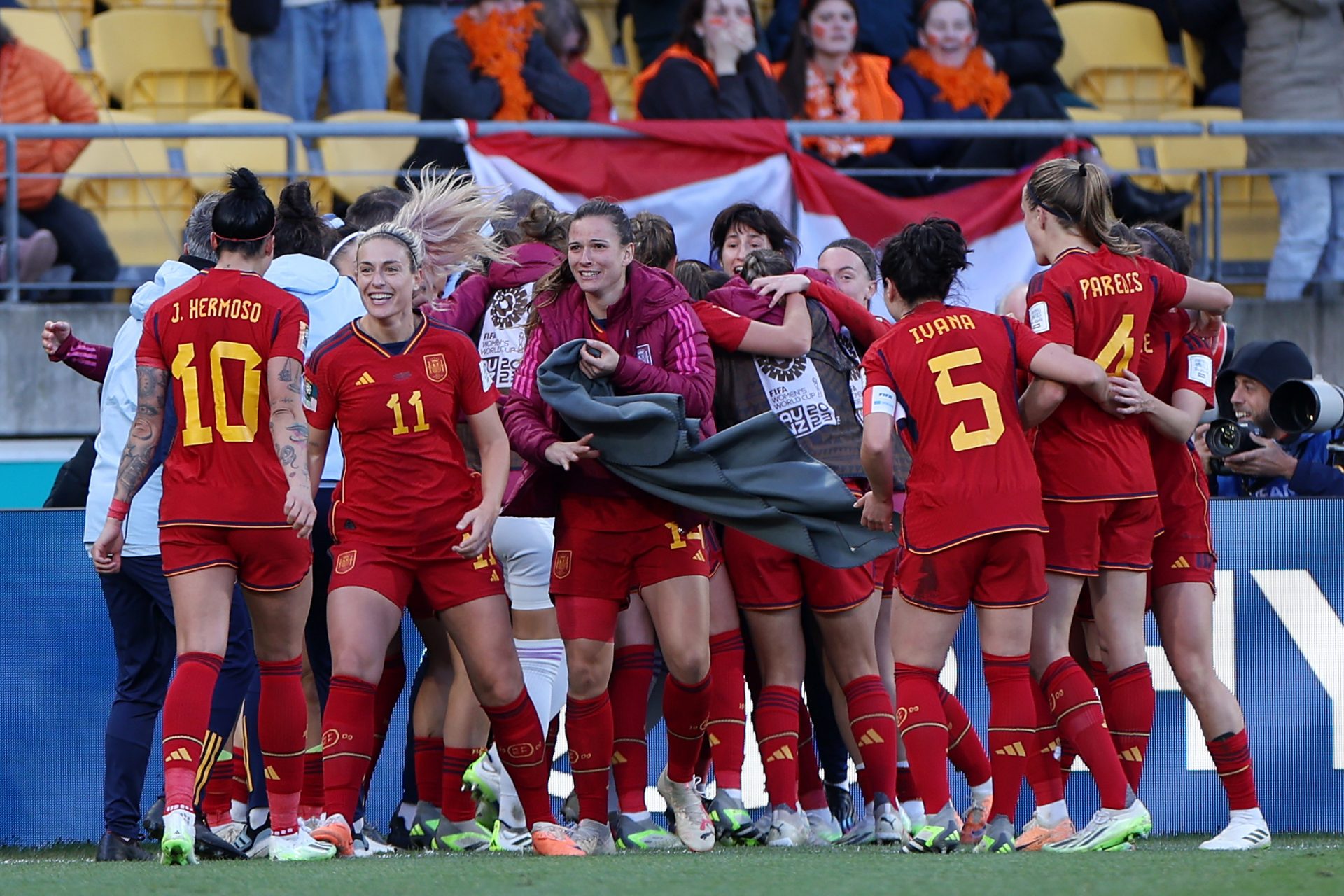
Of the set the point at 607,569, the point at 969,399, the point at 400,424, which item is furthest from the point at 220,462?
the point at 969,399

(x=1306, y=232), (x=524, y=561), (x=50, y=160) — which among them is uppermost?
(x=50, y=160)

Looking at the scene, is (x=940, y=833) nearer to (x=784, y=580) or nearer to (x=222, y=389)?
(x=784, y=580)

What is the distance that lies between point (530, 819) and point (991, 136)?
5134 millimetres

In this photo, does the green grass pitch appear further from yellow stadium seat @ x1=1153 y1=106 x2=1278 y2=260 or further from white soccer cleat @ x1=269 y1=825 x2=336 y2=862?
yellow stadium seat @ x1=1153 y1=106 x2=1278 y2=260

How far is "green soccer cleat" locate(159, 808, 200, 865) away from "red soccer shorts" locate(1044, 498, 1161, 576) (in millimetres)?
2529

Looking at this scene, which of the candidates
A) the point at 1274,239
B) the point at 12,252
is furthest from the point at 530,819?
the point at 1274,239

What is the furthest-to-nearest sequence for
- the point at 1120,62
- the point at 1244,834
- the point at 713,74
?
the point at 1120,62
the point at 713,74
the point at 1244,834

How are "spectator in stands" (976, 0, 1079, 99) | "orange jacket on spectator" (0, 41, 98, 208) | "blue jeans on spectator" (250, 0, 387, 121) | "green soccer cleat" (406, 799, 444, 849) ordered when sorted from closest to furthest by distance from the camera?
1. "green soccer cleat" (406, 799, 444, 849)
2. "orange jacket on spectator" (0, 41, 98, 208)
3. "blue jeans on spectator" (250, 0, 387, 121)
4. "spectator in stands" (976, 0, 1079, 99)

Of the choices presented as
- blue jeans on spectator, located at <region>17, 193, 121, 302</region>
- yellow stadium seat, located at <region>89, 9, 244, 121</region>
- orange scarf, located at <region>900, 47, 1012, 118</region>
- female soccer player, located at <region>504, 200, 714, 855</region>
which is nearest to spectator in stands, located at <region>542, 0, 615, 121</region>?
orange scarf, located at <region>900, 47, 1012, 118</region>

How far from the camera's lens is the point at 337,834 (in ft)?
17.3

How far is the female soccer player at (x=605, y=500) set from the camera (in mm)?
5500

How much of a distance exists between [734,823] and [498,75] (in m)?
5.28

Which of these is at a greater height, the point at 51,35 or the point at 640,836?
the point at 51,35

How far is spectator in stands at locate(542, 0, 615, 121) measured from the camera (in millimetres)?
10336
